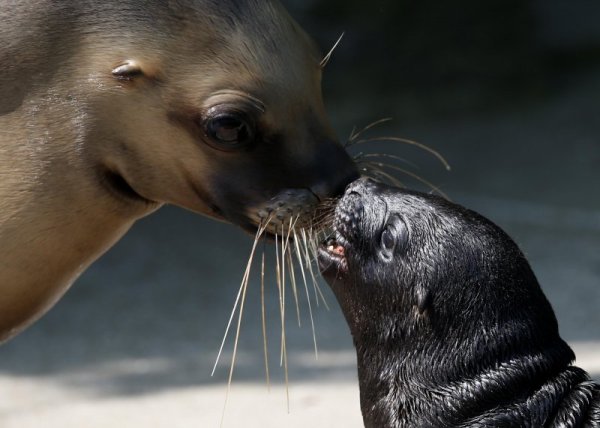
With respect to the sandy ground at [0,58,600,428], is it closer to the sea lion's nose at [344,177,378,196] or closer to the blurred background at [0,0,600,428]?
the blurred background at [0,0,600,428]

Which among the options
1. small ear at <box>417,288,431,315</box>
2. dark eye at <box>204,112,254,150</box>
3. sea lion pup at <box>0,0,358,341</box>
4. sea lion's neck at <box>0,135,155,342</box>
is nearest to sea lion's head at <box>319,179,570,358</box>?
small ear at <box>417,288,431,315</box>

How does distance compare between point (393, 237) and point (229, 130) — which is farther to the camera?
point (393, 237)

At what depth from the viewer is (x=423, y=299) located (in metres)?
2.79

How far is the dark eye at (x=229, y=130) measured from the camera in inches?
107

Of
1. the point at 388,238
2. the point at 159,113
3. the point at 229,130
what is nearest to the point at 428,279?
the point at 388,238

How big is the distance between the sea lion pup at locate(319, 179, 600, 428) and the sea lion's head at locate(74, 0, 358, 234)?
0.61 ft

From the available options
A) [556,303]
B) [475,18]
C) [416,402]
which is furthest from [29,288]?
[475,18]

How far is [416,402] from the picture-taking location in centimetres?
283

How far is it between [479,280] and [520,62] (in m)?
7.05

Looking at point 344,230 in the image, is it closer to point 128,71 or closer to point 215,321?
point 128,71

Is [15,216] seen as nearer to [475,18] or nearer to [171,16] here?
[171,16]

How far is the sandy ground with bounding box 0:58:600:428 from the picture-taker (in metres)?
4.70

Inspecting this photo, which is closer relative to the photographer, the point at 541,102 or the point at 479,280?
the point at 479,280

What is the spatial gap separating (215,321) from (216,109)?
3076 millimetres
